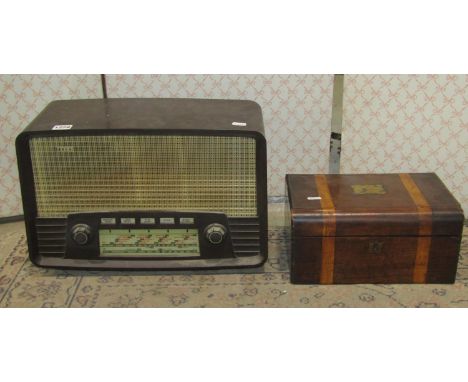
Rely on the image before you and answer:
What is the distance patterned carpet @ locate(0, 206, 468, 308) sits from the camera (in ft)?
4.10

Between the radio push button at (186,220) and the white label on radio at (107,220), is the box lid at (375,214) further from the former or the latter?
the white label on radio at (107,220)

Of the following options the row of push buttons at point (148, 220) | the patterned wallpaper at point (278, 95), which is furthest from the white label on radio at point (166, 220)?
the patterned wallpaper at point (278, 95)

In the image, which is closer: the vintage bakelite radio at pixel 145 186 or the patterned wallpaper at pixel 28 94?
the vintage bakelite radio at pixel 145 186

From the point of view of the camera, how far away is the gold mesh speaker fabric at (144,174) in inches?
47.3

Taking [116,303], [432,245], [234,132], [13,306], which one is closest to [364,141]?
[432,245]

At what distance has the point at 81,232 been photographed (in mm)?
1261

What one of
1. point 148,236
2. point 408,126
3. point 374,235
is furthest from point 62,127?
point 408,126

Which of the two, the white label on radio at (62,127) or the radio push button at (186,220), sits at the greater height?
the white label on radio at (62,127)

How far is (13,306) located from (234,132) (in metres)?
0.57

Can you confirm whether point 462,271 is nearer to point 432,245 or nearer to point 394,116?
point 432,245

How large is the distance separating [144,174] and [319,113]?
520 mm

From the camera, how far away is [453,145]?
1.54 m

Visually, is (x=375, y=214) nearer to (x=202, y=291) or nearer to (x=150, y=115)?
(x=202, y=291)

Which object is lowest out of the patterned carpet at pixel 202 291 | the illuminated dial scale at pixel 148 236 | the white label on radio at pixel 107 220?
the patterned carpet at pixel 202 291
